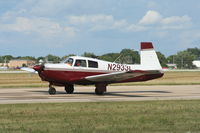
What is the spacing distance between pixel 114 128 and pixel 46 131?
5.79 ft

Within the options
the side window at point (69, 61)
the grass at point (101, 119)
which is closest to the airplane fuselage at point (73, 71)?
the side window at point (69, 61)

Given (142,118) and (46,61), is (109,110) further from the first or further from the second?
(46,61)

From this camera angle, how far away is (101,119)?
11516 millimetres

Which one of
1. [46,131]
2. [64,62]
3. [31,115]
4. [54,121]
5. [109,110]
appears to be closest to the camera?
[46,131]

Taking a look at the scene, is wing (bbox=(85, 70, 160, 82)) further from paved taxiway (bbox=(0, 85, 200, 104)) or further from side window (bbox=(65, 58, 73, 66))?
side window (bbox=(65, 58, 73, 66))

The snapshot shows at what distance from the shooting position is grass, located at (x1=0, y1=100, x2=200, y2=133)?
32.3 ft

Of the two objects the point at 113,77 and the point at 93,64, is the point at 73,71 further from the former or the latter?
the point at 113,77

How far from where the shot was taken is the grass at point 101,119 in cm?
984

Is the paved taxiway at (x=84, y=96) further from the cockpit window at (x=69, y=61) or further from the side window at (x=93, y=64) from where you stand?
the cockpit window at (x=69, y=61)

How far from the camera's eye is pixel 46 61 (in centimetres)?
2281

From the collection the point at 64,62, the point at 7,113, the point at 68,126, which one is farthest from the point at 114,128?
the point at 64,62

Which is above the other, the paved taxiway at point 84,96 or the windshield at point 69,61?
the windshield at point 69,61

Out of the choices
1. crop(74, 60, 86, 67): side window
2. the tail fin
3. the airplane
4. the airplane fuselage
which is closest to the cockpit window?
the airplane

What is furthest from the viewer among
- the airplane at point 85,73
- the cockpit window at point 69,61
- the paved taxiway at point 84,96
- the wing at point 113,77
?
the cockpit window at point 69,61
